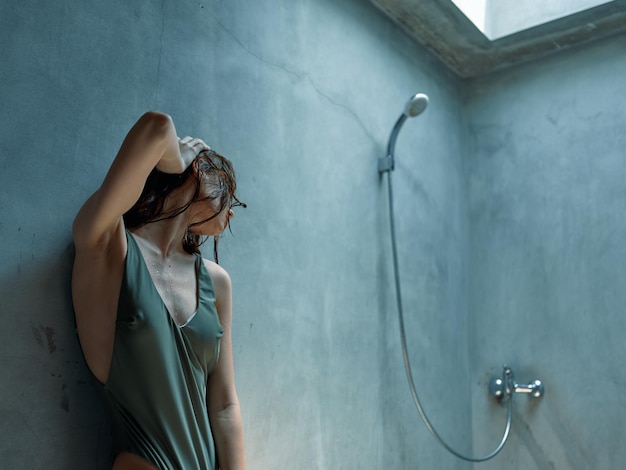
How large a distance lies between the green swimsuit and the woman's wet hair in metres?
0.07

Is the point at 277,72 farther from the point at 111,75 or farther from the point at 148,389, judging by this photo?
the point at 148,389

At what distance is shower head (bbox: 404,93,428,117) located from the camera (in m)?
1.97

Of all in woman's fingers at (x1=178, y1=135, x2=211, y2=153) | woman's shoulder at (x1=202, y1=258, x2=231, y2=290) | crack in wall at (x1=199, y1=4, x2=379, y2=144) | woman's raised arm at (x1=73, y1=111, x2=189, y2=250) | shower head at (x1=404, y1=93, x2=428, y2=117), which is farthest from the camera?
shower head at (x1=404, y1=93, x2=428, y2=117)

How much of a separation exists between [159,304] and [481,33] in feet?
5.53

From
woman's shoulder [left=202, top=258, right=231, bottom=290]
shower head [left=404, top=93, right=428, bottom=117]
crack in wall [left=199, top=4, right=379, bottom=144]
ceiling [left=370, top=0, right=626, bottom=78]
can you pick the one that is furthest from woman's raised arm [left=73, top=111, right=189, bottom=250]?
ceiling [left=370, top=0, right=626, bottom=78]

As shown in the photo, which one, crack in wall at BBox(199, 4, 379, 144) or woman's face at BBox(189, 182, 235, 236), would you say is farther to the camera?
crack in wall at BBox(199, 4, 379, 144)

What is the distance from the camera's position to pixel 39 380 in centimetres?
109

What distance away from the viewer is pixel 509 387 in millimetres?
2268

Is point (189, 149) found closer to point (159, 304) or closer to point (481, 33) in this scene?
point (159, 304)

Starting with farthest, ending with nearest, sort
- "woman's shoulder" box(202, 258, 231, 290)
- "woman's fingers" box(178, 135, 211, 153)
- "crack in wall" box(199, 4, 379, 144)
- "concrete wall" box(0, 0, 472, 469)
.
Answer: "crack in wall" box(199, 4, 379, 144), "woman's shoulder" box(202, 258, 231, 290), "woman's fingers" box(178, 135, 211, 153), "concrete wall" box(0, 0, 472, 469)

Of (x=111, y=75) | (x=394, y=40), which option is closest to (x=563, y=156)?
(x=394, y=40)

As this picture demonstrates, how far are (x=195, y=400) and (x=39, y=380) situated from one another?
0.93 ft

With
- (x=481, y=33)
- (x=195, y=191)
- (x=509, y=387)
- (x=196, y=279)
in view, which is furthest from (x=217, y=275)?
(x=481, y=33)

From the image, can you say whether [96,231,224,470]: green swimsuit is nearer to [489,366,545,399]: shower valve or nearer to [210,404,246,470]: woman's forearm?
[210,404,246,470]: woman's forearm
